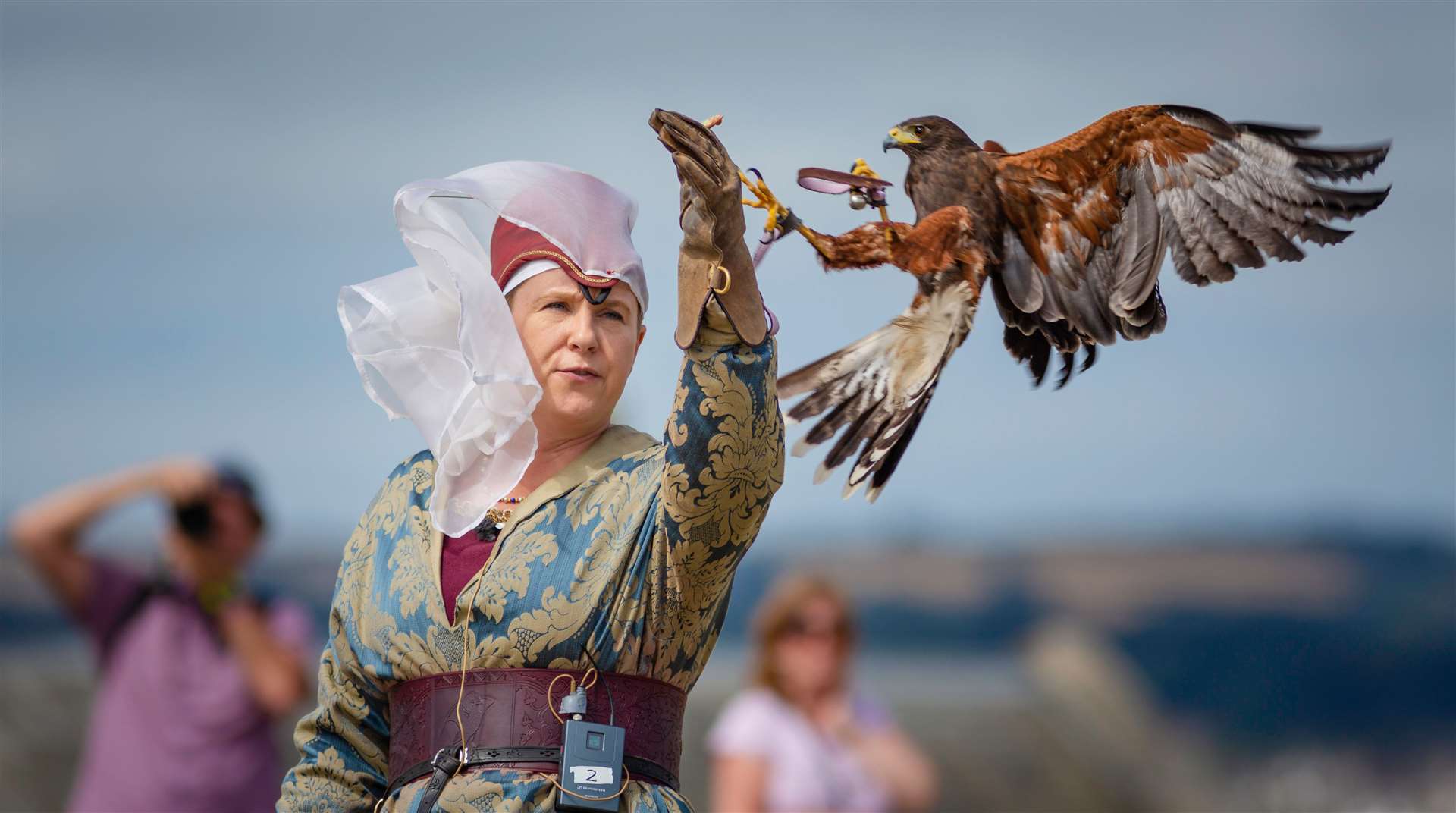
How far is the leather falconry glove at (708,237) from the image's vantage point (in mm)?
1707

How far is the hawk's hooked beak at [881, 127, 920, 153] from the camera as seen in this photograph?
5.70 ft

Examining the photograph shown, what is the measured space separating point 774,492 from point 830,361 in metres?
0.16

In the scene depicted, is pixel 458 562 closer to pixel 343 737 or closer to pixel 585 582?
pixel 585 582

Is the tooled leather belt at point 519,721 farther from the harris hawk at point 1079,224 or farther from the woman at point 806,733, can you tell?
the woman at point 806,733

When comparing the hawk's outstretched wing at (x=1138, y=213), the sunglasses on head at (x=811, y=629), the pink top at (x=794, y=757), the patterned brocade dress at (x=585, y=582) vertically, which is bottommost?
the pink top at (x=794, y=757)

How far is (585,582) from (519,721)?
180mm

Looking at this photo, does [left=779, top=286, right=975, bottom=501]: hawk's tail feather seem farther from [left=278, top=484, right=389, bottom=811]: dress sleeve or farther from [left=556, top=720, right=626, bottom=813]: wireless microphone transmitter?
[left=278, top=484, right=389, bottom=811]: dress sleeve

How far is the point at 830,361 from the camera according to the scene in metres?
1.95

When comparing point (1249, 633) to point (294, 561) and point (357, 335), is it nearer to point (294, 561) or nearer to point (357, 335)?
point (294, 561)

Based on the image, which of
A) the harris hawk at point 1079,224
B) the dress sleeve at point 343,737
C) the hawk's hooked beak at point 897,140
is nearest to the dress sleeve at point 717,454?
the harris hawk at point 1079,224

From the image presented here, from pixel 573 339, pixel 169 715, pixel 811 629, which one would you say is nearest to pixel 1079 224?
pixel 573 339

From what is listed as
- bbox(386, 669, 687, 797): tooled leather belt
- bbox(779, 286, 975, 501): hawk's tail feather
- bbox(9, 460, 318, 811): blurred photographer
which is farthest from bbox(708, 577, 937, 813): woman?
bbox(779, 286, 975, 501): hawk's tail feather

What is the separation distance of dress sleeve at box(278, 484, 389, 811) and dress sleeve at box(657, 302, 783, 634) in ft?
1.60

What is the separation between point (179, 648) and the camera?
12.2ft
